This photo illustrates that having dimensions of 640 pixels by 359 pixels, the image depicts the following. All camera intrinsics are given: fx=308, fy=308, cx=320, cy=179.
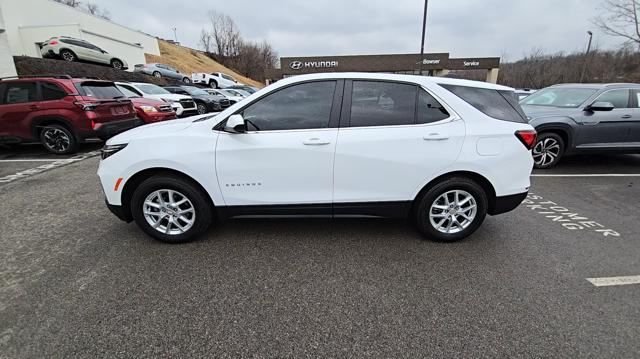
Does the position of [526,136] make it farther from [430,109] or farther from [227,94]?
[227,94]

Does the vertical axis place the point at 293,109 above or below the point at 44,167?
above

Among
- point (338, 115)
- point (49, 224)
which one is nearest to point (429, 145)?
point (338, 115)

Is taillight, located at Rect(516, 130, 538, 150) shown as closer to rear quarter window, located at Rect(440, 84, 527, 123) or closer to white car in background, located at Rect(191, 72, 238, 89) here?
rear quarter window, located at Rect(440, 84, 527, 123)

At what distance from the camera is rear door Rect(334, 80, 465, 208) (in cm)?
298

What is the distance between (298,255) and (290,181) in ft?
2.46

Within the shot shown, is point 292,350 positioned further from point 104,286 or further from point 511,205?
point 511,205

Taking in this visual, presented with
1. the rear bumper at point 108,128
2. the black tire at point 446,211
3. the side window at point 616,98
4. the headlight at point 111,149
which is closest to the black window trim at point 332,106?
the headlight at point 111,149

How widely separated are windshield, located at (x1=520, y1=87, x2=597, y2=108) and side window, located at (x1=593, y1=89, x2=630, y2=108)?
21 cm

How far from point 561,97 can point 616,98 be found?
882 millimetres

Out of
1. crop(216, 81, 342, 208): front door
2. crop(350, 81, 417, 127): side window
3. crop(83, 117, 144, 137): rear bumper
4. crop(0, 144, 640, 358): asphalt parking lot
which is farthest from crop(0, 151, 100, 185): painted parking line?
crop(350, 81, 417, 127): side window

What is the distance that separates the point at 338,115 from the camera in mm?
3029

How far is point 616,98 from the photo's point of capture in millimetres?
6172

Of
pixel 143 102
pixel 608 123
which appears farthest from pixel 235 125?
pixel 143 102

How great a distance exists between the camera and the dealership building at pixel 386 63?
144 ft
